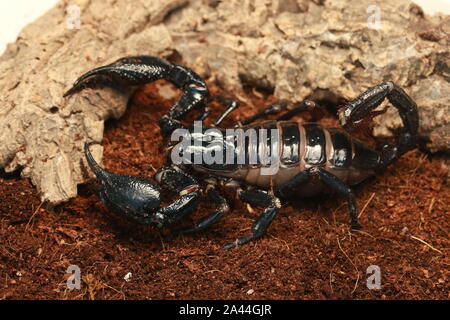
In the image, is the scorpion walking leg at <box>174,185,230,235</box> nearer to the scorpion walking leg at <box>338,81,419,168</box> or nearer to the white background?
the scorpion walking leg at <box>338,81,419,168</box>

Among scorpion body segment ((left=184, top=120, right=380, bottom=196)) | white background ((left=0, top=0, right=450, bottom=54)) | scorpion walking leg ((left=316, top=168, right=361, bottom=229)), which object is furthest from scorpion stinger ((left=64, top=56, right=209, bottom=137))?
white background ((left=0, top=0, right=450, bottom=54))

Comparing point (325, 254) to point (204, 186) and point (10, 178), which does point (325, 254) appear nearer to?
point (204, 186)

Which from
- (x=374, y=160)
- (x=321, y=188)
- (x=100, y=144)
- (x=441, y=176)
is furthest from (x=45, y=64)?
(x=441, y=176)

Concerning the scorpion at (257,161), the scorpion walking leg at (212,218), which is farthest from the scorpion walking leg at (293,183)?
the scorpion walking leg at (212,218)

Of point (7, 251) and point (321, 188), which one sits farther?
point (321, 188)

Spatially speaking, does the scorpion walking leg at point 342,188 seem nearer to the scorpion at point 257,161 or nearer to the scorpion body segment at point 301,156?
the scorpion at point 257,161

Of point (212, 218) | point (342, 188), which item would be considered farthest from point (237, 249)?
point (342, 188)

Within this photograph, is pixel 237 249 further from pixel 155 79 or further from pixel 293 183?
pixel 155 79
